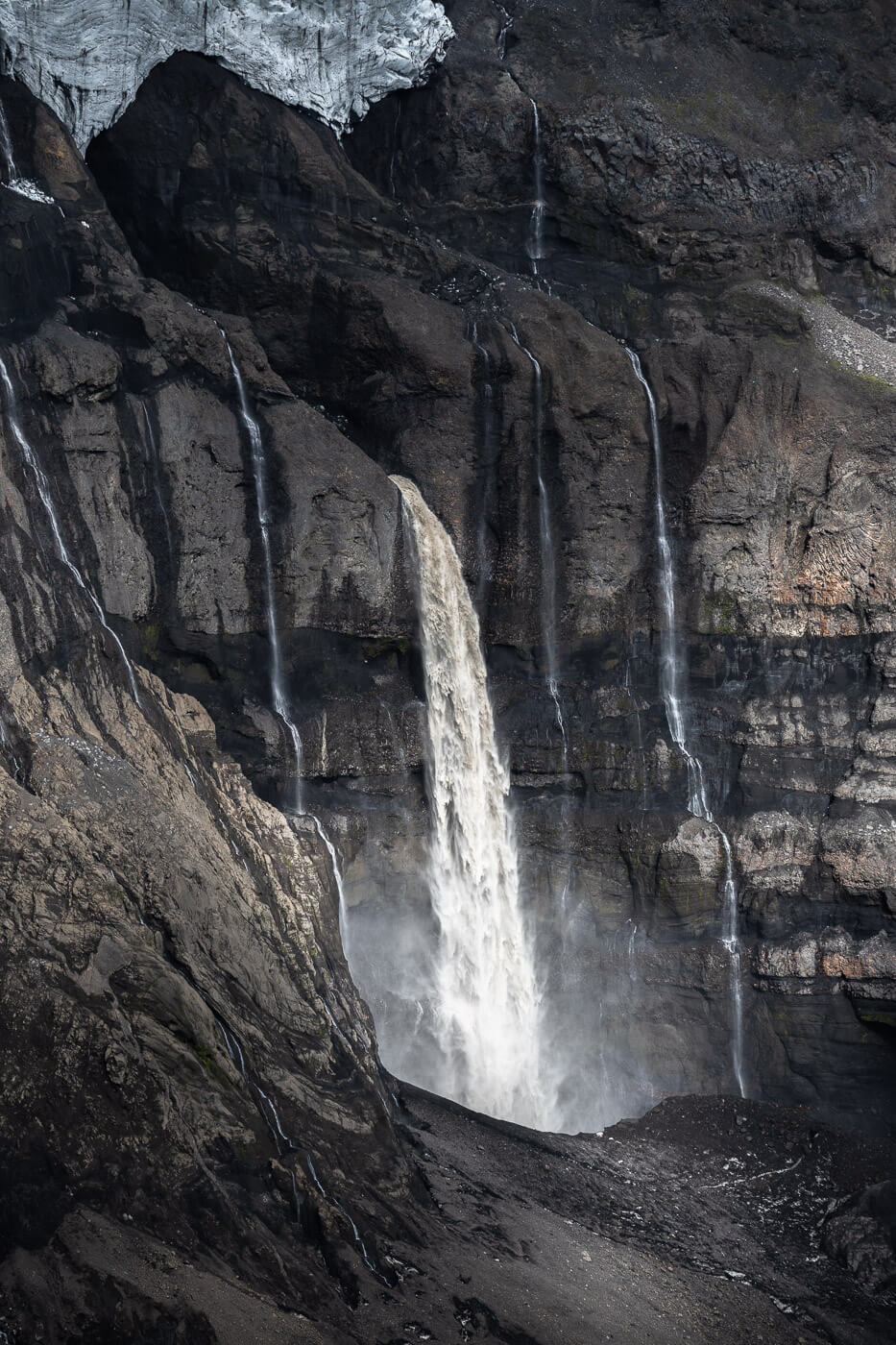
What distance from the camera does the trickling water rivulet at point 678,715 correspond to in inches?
1145

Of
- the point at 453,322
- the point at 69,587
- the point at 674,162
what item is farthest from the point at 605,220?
the point at 69,587

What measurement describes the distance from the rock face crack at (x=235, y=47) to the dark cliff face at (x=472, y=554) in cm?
66

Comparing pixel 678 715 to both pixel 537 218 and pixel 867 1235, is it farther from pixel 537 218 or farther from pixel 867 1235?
pixel 537 218

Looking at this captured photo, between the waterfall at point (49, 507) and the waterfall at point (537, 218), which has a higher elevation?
the waterfall at point (537, 218)

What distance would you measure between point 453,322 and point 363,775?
35.5ft

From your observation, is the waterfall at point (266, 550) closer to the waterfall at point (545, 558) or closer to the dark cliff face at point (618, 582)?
the dark cliff face at point (618, 582)

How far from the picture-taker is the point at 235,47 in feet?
93.9

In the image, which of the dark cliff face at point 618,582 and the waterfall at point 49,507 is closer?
the waterfall at point 49,507

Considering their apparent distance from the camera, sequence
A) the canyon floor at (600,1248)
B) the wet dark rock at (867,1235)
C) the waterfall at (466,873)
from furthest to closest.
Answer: the waterfall at (466,873) → the wet dark rock at (867,1235) → the canyon floor at (600,1248)

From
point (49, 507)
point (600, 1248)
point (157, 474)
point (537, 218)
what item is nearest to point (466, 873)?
point (600, 1248)

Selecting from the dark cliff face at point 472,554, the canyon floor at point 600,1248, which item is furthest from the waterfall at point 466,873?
the canyon floor at point 600,1248

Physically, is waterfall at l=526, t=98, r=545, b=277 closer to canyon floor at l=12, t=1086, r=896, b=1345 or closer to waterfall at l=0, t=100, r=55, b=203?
waterfall at l=0, t=100, r=55, b=203

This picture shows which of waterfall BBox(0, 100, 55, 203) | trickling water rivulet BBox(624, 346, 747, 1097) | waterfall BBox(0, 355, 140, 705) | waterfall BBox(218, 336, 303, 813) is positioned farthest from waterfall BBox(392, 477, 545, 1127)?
waterfall BBox(0, 100, 55, 203)

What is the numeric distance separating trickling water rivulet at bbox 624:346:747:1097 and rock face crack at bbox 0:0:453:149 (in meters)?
10.3
